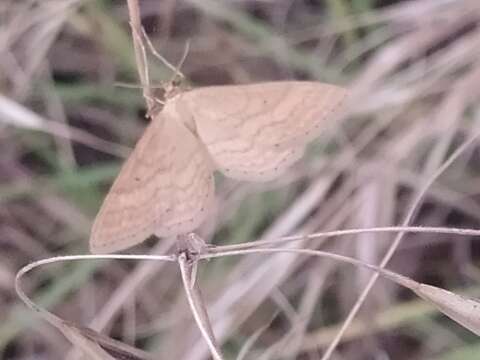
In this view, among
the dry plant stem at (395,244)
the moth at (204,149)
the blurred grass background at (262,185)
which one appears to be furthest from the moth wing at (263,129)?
the blurred grass background at (262,185)

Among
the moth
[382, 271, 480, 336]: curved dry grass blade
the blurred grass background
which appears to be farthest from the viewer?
the blurred grass background

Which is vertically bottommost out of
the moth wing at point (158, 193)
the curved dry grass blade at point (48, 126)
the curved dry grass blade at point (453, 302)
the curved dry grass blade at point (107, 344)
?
the curved dry grass blade at point (453, 302)

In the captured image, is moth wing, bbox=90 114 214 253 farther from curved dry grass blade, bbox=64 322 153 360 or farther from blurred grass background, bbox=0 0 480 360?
blurred grass background, bbox=0 0 480 360

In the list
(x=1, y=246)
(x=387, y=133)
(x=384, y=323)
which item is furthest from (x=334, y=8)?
(x=1, y=246)

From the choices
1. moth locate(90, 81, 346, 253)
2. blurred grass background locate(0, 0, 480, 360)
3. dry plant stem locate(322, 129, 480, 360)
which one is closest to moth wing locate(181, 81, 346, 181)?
moth locate(90, 81, 346, 253)

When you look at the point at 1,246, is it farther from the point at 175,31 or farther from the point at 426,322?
the point at 426,322

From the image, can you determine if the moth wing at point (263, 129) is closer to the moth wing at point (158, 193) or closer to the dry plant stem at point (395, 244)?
the moth wing at point (158, 193)
